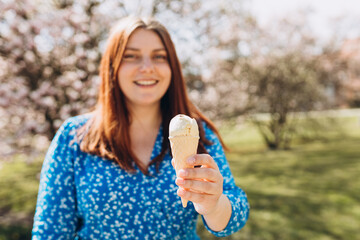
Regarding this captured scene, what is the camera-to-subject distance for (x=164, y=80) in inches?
73.3

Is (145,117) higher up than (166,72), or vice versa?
(166,72)

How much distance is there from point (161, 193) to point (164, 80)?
27.1 inches

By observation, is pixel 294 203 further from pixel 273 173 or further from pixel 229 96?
pixel 229 96

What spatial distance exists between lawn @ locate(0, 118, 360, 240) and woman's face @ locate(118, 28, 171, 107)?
3.91 metres

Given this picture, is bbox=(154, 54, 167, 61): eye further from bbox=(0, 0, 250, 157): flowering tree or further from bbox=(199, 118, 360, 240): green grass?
bbox=(199, 118, 360, 240): green grass

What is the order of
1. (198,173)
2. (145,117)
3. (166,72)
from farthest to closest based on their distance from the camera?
1. (145,117)
2. (166,72)
3. (198,173)

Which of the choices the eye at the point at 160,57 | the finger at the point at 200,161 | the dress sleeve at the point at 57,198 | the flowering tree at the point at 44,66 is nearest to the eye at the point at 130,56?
the eye at the point at 160,57

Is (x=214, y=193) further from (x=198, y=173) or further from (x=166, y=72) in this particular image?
(x=166, y=72)

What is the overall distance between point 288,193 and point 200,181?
6690 mm

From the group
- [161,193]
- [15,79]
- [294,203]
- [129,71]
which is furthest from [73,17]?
[294,203]

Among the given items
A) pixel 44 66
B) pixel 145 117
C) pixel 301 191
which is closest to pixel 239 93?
pixel 301 191

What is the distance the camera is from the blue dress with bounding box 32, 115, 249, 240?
1.66m

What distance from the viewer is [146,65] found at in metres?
1.77

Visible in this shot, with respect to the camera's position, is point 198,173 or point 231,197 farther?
Answer: point 231,197
